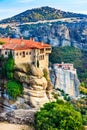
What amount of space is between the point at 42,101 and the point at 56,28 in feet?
209

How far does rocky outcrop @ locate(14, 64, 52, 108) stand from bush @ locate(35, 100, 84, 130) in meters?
3.96

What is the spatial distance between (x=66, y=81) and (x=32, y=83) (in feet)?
67.1

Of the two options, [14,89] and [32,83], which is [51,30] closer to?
[32,83]

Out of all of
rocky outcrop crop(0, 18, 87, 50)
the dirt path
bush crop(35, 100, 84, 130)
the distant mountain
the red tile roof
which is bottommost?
rocky outcrop crop(0, 18, 87, 50)

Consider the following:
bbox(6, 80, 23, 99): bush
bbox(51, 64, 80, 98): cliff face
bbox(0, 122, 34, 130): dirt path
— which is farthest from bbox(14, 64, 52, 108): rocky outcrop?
bbox(51, 64, 80, 98): cliff face

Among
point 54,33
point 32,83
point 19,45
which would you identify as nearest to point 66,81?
point 19,45

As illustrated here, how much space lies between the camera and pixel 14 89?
1679 inches

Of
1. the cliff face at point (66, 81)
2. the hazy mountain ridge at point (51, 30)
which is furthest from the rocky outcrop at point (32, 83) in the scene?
the hazy mountain ridge at point (51, 30)

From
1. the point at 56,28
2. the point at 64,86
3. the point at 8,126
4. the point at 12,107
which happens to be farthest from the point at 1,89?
the point at 56,28

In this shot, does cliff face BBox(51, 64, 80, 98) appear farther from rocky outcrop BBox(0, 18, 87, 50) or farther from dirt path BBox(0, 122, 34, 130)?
rocky outcrop BBox(0, 18, 87, 50)

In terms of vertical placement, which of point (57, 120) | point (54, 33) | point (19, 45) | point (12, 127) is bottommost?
point (54, 33)

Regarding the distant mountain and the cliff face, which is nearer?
the cliff face

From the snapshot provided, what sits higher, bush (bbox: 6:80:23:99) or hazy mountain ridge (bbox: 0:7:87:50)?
bush (bbox: 6:80:23:99)

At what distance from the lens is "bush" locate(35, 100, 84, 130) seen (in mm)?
36906
